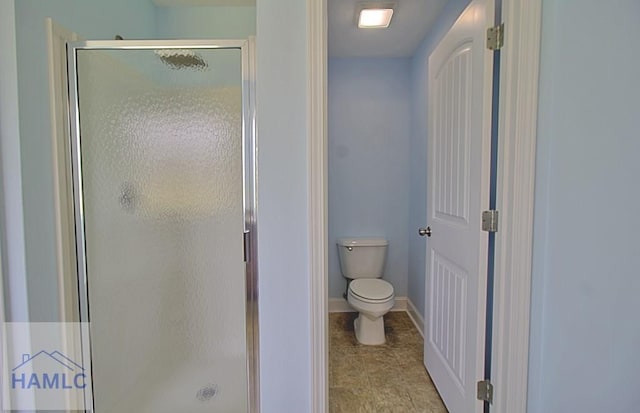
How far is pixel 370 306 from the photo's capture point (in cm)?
205

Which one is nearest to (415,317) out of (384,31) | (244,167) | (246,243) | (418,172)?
(418,172)

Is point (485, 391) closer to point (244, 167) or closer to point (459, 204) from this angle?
point (459, 204)

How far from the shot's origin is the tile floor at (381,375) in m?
1.60

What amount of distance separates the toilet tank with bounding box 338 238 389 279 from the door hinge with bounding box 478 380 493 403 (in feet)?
4.40

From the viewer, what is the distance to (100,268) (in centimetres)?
137

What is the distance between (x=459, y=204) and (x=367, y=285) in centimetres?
108

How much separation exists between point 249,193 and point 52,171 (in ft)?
2.70

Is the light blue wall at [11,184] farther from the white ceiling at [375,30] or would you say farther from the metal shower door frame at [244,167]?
the white ceiling at [375,30]

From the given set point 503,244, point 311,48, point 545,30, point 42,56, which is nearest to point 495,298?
point 503,244

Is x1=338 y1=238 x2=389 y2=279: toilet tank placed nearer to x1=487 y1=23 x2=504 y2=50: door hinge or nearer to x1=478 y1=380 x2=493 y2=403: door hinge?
x1=478 y1=380 x2=493 y2=403: door hinge

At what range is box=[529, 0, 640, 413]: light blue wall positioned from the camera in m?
1.04

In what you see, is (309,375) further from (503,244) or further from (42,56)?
(42,56)

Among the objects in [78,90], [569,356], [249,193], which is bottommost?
[569,356]

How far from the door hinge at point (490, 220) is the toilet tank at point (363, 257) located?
1373 mm
